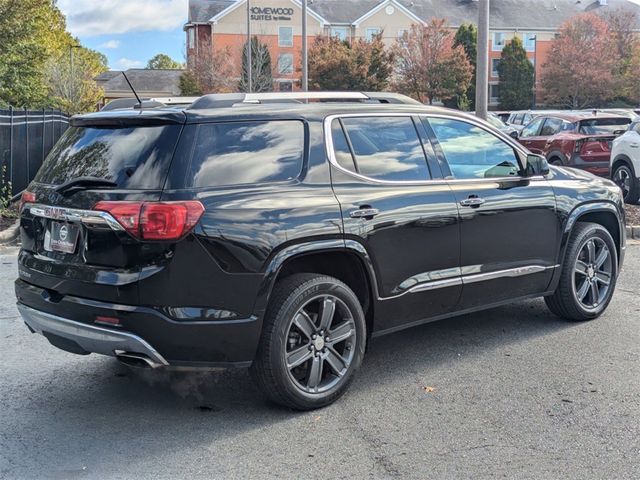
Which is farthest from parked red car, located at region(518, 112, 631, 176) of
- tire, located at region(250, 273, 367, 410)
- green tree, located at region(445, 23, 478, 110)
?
green tree, located at region(445, 23, 478, 110)

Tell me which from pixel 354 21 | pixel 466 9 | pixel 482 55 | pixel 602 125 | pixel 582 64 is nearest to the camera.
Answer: pixel 482 55

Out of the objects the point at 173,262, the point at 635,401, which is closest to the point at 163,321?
the point at 173,262

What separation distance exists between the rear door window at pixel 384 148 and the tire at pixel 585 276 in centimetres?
173

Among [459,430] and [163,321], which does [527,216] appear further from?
[163,321]

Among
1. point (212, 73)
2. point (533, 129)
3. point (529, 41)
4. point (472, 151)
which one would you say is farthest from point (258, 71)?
point (472, 151)

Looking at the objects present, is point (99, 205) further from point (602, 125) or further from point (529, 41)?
point (529, 41)

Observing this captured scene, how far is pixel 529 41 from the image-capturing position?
7419cm

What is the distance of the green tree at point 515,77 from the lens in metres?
68.1

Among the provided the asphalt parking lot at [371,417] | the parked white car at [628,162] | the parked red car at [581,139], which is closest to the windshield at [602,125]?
the parked red car at [581,139]

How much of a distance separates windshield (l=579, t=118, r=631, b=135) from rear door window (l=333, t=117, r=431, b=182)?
1176 cm

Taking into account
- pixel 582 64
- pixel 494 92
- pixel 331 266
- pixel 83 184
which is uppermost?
pixel 582 64

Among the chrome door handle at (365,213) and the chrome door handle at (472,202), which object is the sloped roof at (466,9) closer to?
the chrome door handle at (472,202)

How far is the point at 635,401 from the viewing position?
4.54 m

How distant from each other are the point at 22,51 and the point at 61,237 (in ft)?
87.2
